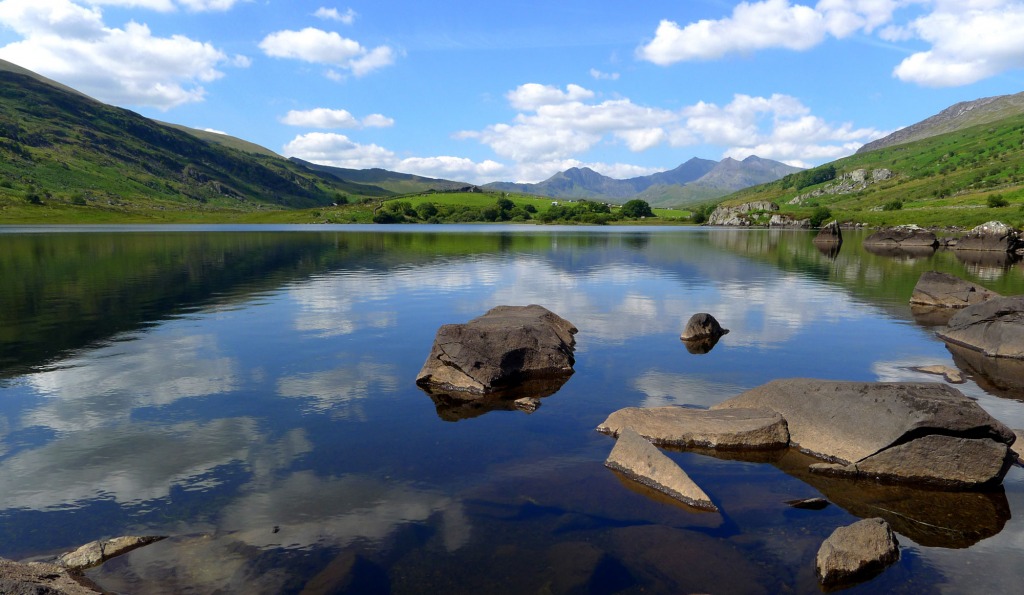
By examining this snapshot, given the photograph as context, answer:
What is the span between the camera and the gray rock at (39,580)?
30.7 ft

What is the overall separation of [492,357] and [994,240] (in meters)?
131

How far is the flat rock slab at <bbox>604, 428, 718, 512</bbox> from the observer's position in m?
16.0

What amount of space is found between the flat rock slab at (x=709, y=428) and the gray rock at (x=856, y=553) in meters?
6.04

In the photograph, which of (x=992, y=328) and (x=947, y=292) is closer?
(x=992, y=328)

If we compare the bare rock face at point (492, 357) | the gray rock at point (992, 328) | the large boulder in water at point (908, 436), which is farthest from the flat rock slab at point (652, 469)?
the gray rock at point (992, 328)

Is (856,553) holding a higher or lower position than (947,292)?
lower

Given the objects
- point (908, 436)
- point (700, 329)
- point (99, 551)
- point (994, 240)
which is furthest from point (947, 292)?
point (994, 240)

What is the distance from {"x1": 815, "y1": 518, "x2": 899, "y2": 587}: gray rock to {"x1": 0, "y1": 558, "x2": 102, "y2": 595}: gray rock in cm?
1597

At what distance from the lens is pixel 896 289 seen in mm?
60969

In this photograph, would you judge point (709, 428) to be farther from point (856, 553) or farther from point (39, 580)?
point (39, 580)

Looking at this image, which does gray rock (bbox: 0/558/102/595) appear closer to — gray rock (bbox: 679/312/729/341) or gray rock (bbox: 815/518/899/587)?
gray rock (bbox: 815/518/899/587)

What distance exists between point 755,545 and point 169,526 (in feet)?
50.9

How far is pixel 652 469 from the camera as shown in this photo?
56.5 feet

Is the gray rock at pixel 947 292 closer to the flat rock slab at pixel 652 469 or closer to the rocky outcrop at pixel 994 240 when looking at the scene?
the flat rock slab at pixel 652 469
